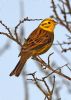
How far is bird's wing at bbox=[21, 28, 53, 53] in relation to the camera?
5.11m

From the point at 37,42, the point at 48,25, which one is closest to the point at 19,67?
the point at 37,42

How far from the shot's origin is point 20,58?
16.8 ft

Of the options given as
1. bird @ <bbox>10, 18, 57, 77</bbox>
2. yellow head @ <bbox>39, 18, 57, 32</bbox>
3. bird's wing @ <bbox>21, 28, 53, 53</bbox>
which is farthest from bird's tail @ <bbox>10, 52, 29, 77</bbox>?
yellow head @ <bbox>39, 18, 57, 32</bbox>

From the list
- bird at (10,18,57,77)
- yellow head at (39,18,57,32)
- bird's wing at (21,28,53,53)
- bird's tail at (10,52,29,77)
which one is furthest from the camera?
yellow head at (39,18,57,32)

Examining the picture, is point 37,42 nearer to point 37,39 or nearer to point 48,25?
point 37,39

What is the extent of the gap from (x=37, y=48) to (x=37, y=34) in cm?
35

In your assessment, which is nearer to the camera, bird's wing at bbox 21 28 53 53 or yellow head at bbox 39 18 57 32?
bird's wing at bbox 21 28 53 53

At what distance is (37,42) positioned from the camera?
17.2 ft

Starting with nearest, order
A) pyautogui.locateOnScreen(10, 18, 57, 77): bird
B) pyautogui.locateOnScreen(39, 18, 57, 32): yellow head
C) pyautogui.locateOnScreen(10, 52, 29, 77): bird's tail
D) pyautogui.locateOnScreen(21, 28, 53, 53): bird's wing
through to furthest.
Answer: pyautogui.locateOnScreen(10, 52, 29, 77): bird's tail → pyautogui.locateOnScreen(10, 18, 57, 77): bird → pyautogui.locateOnScreen(21, 28, 53, 53): bird's wing → pyautogui.locateOnScreen(39, 18, 57, 32): yellow head

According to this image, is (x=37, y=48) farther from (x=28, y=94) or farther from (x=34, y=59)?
(x=28, y=94)

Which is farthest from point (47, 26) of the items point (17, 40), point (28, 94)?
point (28, 94)

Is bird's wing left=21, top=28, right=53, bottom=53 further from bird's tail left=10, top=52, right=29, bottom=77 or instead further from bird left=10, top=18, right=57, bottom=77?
bird's tail left=10, top=52, right=29, bottom=77

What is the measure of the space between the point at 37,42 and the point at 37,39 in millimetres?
74

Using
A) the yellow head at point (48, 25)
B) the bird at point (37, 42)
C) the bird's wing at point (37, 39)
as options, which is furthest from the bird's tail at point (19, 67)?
the yellow head at point (48, 25)
